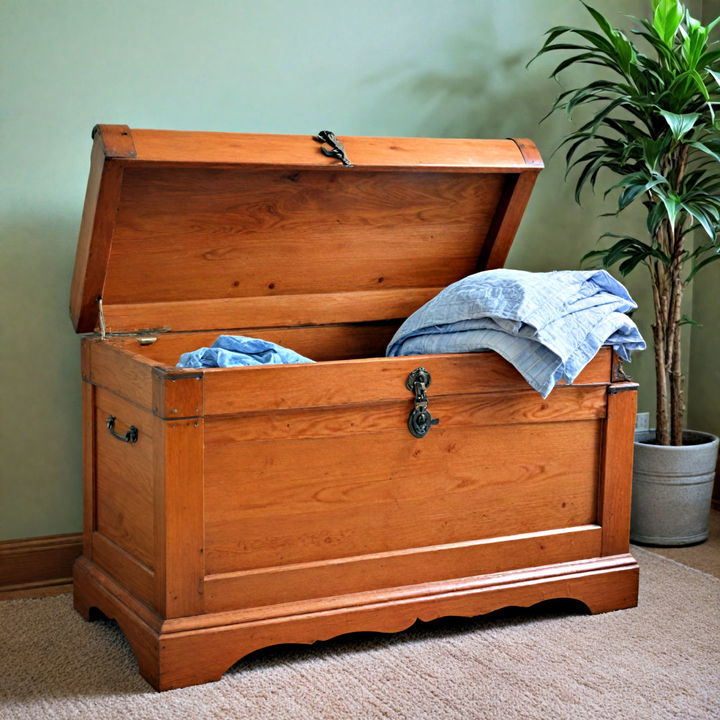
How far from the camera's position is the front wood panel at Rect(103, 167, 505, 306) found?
2.27 meters

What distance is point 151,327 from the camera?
239 cm

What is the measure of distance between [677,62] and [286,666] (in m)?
1.88

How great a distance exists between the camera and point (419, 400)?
6.98ft

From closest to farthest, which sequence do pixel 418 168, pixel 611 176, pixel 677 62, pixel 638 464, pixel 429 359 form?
pixel 429 359
pixel 418 168
pixel 677 62
pixel 638 464
pixel 611 176

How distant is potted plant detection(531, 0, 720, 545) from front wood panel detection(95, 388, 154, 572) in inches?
55.3

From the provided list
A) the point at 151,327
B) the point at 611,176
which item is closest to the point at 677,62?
the point at 611,176

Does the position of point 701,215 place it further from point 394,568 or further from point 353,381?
point 394,568

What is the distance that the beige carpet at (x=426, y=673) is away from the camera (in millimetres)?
1867

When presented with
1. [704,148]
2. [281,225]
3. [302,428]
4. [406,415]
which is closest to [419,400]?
[406,415]

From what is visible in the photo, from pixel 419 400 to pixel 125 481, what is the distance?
0.69 metres

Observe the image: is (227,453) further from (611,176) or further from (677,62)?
(611,176)

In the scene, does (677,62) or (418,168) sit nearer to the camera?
(418,168)

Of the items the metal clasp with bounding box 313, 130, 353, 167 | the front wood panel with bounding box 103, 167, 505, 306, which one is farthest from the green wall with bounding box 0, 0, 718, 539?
the metal clasp with bounding box 313, 130, 353, 167

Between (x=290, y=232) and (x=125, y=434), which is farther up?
(x=290, y=232)
